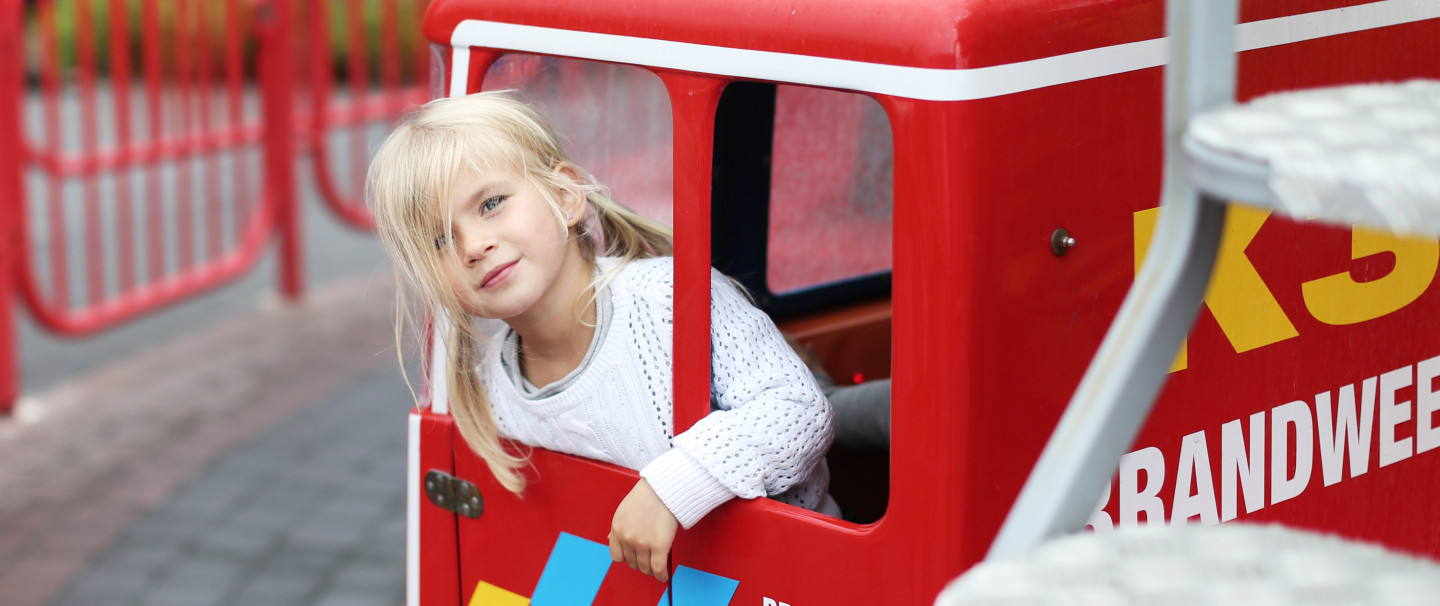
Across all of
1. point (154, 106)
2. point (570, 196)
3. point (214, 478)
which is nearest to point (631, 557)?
point (570, 196)

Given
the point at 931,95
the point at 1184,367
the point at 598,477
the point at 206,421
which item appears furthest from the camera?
the point at 206,421

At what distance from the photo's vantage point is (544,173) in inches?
68.5

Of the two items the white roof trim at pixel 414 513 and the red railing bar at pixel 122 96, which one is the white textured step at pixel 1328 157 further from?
the red railing bar at pixel 122 96

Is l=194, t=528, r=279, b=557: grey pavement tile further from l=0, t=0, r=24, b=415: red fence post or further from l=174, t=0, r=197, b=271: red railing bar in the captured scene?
l=174, t=0, r=197, b=271: red railing bar

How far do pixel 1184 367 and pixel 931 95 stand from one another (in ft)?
1.34

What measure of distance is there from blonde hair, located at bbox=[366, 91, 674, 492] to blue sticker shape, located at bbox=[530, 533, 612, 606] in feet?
0.31

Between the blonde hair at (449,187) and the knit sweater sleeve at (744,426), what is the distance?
20 cm

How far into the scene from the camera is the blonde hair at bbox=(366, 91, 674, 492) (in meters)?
1.68

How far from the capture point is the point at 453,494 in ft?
6.18

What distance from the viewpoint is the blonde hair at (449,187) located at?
5.50 feet

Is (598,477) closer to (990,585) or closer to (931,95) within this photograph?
(931,95)

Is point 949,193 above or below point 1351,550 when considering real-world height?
above

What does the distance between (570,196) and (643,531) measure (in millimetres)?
427

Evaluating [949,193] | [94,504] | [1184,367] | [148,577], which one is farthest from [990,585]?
[94,504]
